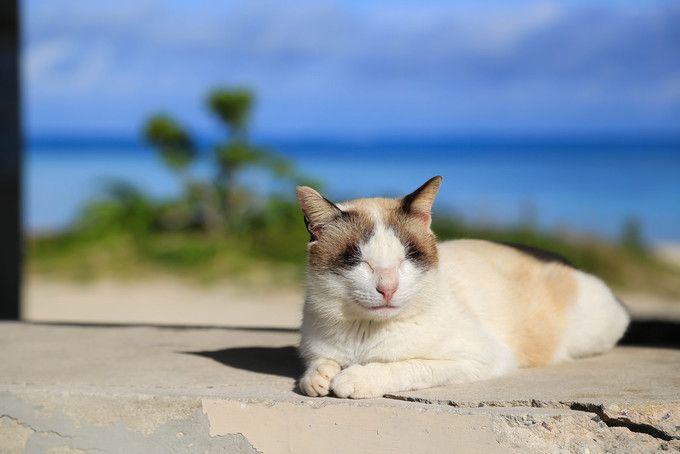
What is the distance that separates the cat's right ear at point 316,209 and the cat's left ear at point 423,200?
0.81ft

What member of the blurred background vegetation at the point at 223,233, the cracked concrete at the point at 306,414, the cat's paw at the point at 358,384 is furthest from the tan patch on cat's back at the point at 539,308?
the blurred background vegetation at the point at 223,233

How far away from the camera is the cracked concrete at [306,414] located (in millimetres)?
2941

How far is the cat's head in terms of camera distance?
9.78 feet

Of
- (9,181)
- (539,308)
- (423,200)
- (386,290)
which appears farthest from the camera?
(9,181)

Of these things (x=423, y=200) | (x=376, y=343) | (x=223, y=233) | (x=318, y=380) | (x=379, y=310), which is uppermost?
(x=423, y=200)

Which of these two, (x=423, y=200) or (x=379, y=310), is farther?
(x=423, y=200)

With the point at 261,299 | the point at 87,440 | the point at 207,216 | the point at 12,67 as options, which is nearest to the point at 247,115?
the point at 207,216

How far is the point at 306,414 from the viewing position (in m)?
2.99

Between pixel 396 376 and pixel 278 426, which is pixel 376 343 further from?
pixel 278 426

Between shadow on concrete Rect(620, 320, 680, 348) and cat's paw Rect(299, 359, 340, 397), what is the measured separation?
231 centimetres

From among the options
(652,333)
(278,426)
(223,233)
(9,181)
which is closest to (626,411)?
(278,426)

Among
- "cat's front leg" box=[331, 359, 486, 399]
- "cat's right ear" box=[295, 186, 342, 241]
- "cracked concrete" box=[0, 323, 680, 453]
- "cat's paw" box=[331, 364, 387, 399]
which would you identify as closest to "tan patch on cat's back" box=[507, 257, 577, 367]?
"cracked concrete" box=[0, 323, 680, 453]

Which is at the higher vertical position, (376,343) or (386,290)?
(386,290)

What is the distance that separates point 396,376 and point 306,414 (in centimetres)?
35
